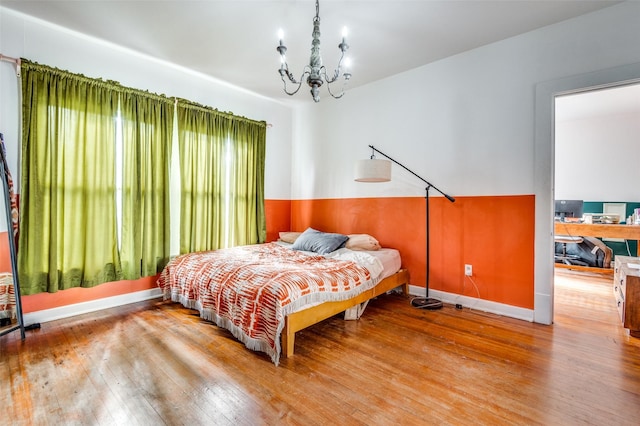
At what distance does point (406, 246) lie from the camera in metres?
3.63

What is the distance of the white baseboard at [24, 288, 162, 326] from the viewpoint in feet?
8.61

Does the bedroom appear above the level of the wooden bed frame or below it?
above

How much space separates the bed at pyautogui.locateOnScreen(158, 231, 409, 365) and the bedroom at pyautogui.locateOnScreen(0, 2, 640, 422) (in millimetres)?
649

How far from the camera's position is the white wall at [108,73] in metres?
2.50

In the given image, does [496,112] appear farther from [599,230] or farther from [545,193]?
[599,230]

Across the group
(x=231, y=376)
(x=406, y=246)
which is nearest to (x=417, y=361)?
(x=231, y=376)

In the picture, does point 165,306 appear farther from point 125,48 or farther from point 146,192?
point 125,48

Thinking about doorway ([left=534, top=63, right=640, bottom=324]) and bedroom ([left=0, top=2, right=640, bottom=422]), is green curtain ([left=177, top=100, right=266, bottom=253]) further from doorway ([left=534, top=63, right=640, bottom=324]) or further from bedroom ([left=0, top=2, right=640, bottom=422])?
doorway ([left=534, top=63, right=640, bottom=324])

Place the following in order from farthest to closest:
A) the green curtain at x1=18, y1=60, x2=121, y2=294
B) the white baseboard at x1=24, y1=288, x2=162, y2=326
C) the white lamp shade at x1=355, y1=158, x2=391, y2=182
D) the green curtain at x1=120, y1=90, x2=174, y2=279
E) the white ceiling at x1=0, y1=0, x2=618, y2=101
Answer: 1. the white lamp shade at x1=355, y1=158, x2=391, y2=182
2. the green curtain at x1=120, y1=90, x2=174, y2=279
3. the white baseboard at x1=24, y1=288, x2=162, y2=326
4. the green curtain at x1=18, y1=60, x2=121, y2=294
5. the white ceiling at x1=0, y1=0, x2=618, y2=101

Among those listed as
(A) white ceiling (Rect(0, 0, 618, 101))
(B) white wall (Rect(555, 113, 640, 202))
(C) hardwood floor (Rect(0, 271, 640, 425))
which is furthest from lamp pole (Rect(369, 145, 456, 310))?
(B) white wall (Rect(555, 113, 640, 202))

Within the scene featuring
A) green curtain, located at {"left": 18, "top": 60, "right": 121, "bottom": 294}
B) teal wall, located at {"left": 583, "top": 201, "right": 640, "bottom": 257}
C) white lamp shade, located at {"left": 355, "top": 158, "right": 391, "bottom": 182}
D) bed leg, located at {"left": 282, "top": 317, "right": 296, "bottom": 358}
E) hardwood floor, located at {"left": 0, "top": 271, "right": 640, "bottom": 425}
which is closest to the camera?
hardwood floor, located at {"left": 0, "top": 271, "right": 640, "bottom": 425}

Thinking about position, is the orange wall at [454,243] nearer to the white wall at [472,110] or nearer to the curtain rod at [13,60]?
the white wall at [472,110]

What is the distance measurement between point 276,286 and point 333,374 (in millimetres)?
690

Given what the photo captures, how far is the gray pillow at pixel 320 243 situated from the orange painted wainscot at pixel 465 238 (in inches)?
24.4
